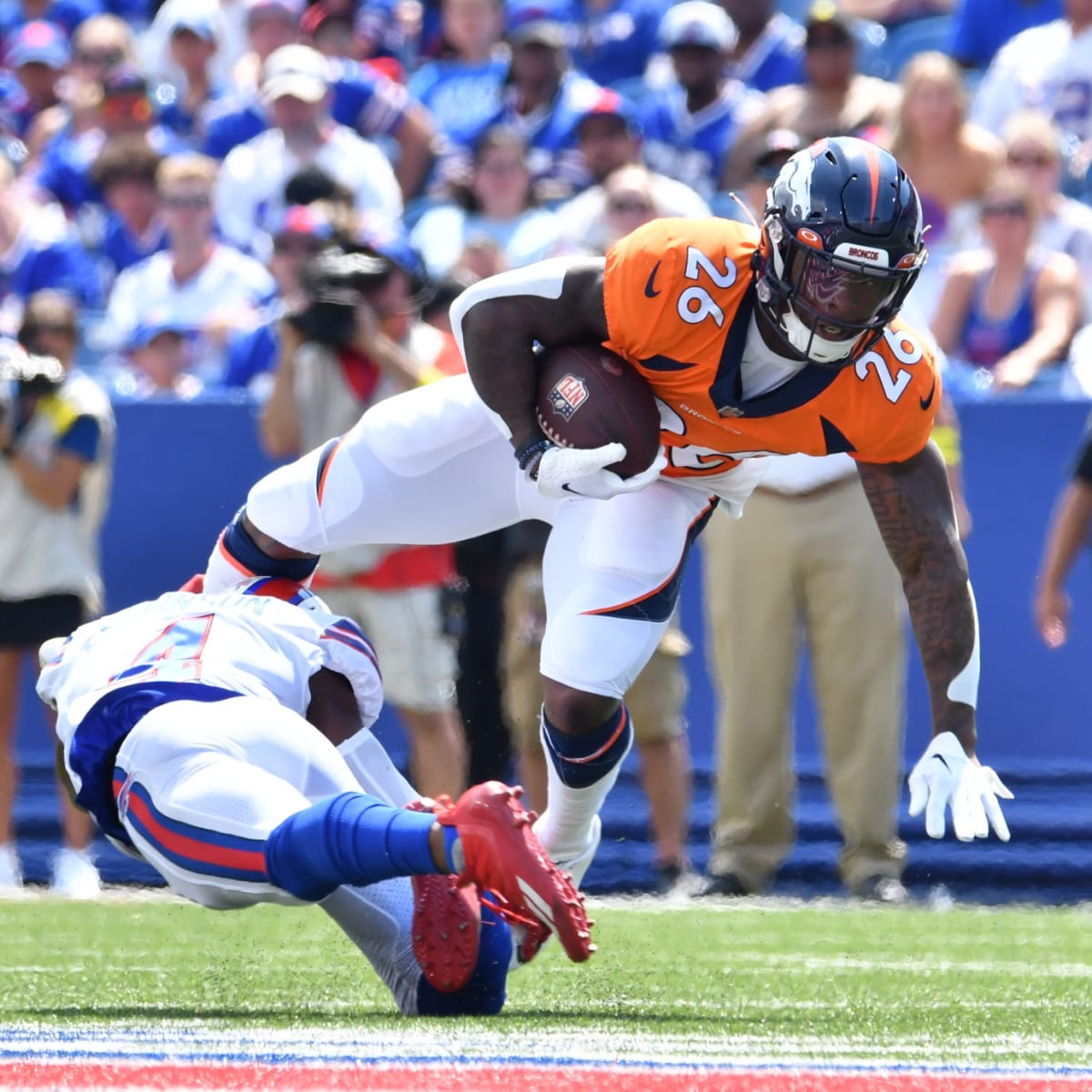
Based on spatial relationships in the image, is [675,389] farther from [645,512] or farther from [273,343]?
[273,343]

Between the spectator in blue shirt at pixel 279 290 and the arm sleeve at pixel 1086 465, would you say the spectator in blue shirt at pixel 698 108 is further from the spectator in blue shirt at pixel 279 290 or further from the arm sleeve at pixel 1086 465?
the arm sleeve at pixel 1086 465

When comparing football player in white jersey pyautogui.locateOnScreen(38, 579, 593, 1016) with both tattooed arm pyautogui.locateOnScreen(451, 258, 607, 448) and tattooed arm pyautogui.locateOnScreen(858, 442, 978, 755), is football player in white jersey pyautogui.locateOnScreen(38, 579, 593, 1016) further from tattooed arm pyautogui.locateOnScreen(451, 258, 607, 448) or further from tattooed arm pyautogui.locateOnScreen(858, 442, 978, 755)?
tattooed arm pyautogui.locateOnScreen(858, 442, 978, 755)

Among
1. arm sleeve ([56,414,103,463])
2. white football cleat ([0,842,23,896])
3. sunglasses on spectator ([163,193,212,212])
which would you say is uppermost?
sunglasses on spectator ([163,193,212,212])

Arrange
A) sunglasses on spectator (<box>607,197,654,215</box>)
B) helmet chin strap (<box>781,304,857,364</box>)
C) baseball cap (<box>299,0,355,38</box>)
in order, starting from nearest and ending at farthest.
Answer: helmet chin strap (<box>781,304,857,364</box>), sunglasses on spectator (<box>607,197,654,215</box>), baseball cap (<box>299,0,355,38</box>)

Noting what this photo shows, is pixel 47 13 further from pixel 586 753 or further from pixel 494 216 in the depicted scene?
pixel 586 753

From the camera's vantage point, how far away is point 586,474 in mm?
4312

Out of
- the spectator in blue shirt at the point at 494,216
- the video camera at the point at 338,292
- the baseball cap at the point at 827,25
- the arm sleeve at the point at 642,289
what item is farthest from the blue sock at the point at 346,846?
the baseball cap at the point at 827,25

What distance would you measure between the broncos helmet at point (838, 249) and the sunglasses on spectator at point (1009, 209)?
2.80 meters

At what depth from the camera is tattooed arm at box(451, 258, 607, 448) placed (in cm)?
446

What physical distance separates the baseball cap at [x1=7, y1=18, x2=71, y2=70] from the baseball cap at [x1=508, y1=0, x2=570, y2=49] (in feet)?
8.57

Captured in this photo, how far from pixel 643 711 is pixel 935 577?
2159mm

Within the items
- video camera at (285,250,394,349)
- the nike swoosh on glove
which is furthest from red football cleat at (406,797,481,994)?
video camera at (285,250,394,349)

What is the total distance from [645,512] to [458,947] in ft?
4.56

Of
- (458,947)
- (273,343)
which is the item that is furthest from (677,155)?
(458,947)
